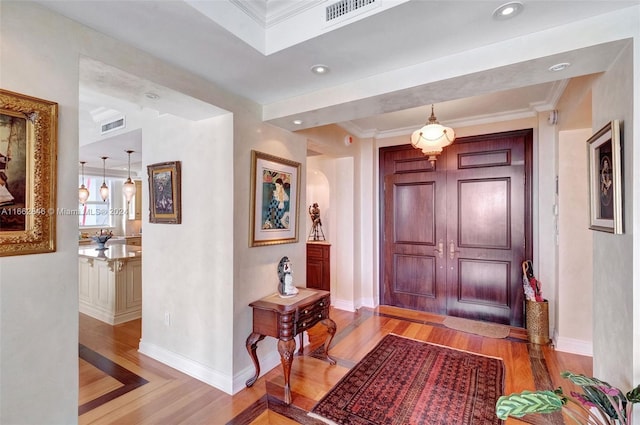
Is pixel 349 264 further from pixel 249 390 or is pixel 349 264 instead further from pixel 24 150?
pixel 24 150

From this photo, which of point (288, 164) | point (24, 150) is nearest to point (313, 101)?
A: point (288, 164)

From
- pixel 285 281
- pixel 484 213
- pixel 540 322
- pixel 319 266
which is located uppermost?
pixel 484 213

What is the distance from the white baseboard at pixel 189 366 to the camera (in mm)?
2496

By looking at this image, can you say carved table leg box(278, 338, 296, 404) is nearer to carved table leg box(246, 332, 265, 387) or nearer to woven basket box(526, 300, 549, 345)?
carved table leg box(246, 332, 265, 387)

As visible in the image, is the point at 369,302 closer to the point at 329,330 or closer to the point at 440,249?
the point at 440,249

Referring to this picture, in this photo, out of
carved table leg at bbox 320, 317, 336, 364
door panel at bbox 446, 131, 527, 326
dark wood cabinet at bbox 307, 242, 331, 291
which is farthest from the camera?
dark wood cabinet at bbox 307, 242, 331, 291

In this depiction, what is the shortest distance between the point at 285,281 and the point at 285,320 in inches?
19.0

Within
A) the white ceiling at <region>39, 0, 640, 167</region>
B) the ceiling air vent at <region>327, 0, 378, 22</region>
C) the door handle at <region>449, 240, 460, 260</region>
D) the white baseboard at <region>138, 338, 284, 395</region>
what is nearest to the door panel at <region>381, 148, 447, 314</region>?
the door handle at <region>449, 240, 460, 260</region>

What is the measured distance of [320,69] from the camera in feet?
7.11

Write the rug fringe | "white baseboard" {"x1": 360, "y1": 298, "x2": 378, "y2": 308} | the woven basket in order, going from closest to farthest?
the rug fringe
the woven basket
"white baseboard" {"x1": 360, "y1": 298, "x2": 378, "y2": 308}

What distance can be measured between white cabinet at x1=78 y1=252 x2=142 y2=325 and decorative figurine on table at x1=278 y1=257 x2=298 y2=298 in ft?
8.01

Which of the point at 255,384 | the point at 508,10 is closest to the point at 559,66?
the point at 508,10

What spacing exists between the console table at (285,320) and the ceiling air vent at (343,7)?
2084 millimetres

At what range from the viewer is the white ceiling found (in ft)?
5.09
